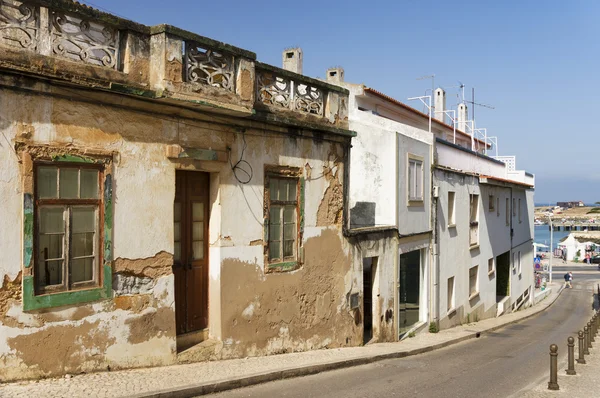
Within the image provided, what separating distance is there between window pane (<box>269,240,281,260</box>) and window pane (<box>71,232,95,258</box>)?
3630mm

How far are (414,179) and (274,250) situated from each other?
25.4 ft

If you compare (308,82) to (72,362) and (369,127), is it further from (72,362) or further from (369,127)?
(72,362)

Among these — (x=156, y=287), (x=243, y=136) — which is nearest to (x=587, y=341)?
(x=243, y=136)

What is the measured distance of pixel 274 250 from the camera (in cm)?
1021

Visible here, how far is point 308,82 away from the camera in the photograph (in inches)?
431

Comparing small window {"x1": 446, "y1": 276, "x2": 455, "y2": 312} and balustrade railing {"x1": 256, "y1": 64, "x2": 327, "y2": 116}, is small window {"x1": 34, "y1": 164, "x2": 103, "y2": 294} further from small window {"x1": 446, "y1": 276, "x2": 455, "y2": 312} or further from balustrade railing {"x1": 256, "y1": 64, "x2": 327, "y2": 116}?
small window {"x1": 446, "y1": 276, "x2": 455, "y2": 312}

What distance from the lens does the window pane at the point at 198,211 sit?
9032mm

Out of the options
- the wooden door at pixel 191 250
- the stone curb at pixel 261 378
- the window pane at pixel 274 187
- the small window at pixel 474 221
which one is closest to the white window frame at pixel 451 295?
the small window at pixel 474 221

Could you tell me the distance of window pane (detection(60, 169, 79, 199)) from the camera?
6.86m

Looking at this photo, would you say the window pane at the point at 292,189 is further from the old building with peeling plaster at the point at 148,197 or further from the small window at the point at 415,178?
the small window at the point at 415,178

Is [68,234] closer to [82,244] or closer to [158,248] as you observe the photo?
[82,244]

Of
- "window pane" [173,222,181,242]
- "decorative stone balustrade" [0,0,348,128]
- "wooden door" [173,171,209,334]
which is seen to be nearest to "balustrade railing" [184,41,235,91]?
"decorative stone balustrade" [0,0,348,128]

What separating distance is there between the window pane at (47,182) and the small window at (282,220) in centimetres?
399

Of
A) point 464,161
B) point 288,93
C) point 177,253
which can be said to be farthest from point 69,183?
point 464,161
